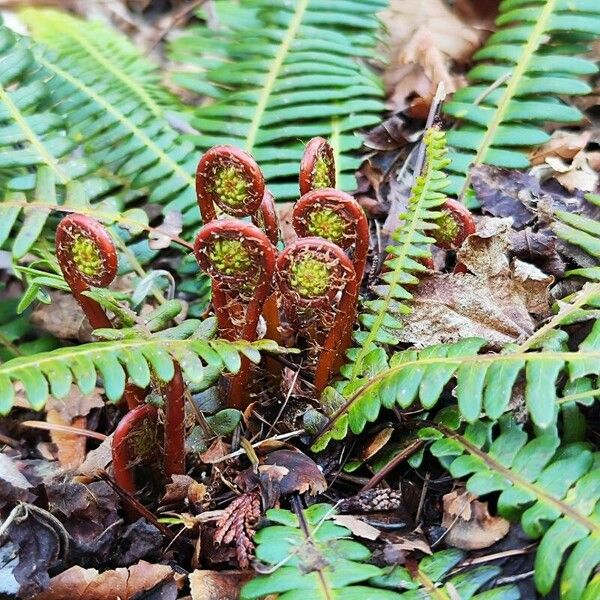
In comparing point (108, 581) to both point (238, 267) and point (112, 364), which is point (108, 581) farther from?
point (238, 267)

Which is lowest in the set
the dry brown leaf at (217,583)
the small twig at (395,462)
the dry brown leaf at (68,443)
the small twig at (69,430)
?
the dry brown leaf at (68,443)

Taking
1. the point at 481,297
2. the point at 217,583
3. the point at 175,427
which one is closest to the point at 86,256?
the point at 175,427

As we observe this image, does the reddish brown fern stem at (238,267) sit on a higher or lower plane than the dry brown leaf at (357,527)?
higher

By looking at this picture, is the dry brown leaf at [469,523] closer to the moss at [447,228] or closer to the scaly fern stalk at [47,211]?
the moss at [447,228]

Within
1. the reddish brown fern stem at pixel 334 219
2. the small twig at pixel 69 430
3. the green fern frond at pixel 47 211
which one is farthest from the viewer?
the green fern frond at pixel 47 211

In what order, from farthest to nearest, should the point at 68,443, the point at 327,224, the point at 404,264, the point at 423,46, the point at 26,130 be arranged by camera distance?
the point at 423,46
the point at 26,130
the point at 68,443
the point at 404,264
the point at 327,224

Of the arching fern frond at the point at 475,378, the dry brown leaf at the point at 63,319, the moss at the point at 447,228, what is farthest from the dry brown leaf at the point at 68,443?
the moss at the point at 447,228

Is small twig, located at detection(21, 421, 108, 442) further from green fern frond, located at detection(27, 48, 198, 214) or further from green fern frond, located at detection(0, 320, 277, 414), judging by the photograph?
green fern frond, located at detection(27, 48, 198, 214)
